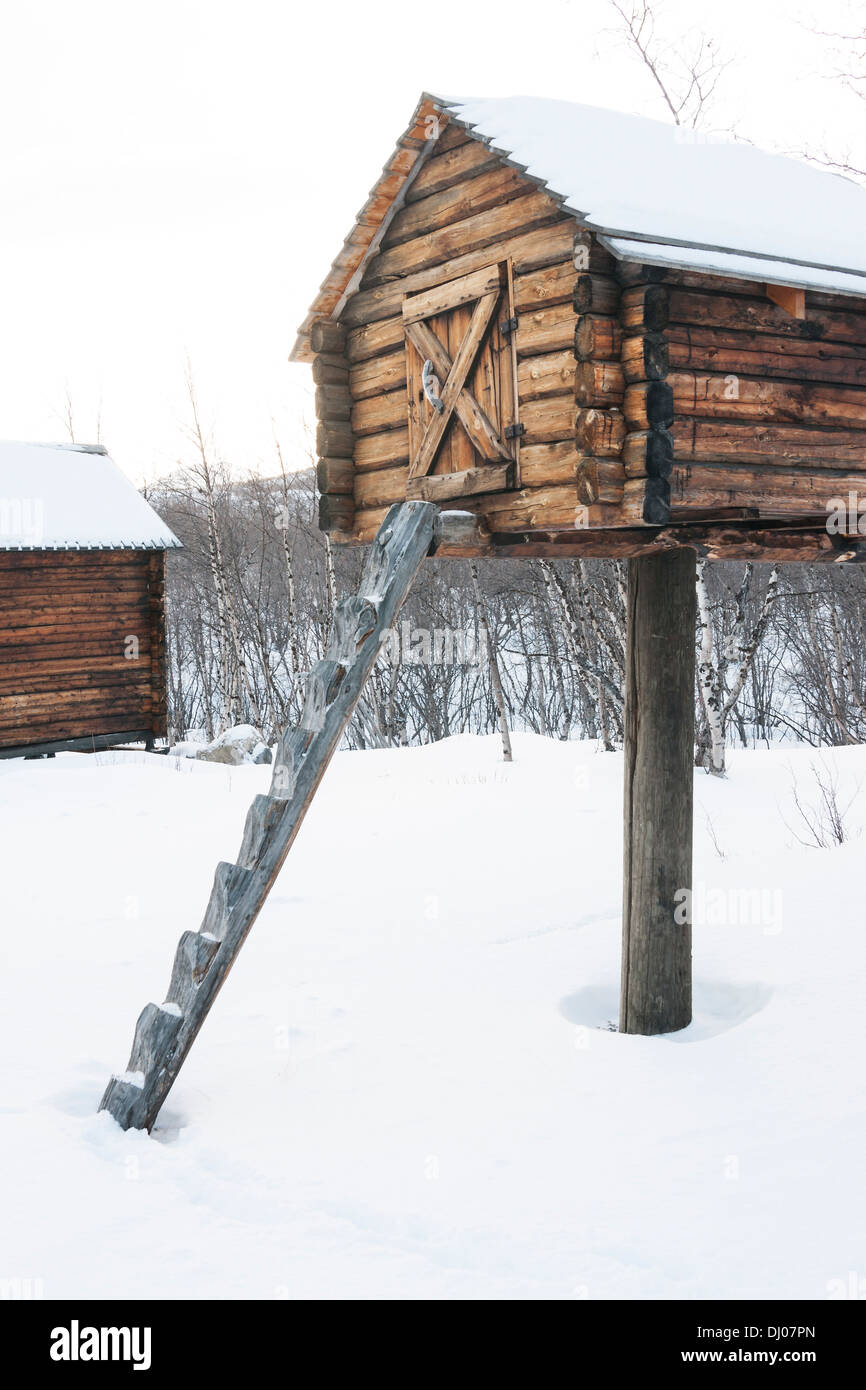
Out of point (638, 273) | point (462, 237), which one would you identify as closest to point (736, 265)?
point (638, 273)

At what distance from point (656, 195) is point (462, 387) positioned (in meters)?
1.25

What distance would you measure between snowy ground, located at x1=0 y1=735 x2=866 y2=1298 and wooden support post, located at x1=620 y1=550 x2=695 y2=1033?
28 cm

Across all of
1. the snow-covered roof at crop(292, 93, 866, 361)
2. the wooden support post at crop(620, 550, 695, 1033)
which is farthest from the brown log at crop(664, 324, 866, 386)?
the wooden support post at crop(620, 550, 695, 1033)

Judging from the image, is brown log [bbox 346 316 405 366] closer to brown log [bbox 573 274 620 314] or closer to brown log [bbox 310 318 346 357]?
brown log [bbox 310 318 346 357]

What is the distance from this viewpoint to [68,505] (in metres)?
16.9

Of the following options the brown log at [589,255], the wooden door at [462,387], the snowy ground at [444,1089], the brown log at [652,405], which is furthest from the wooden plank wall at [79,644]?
the brown log at [652,405]

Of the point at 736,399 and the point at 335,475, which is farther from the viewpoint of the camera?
the point at 335,475

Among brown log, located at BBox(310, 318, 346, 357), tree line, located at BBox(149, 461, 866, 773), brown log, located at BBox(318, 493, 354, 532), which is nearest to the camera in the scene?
brown log, located at BBox(310, 318, 346, 357)

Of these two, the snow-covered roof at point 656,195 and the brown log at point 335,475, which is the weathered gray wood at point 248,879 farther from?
the snow-covered roof at point 656,195

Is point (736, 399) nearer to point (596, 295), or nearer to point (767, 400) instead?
point (767, 400)

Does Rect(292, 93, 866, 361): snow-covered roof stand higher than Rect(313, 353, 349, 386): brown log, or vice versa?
Rect(292, 93, 866, 361): snow-covered roof

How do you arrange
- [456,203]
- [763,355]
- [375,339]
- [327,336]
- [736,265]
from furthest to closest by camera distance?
[327,336] → [375,339] → [456,203] → [763,355] → [736,265]

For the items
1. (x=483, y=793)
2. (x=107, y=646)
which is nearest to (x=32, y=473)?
(x=107, y=646)

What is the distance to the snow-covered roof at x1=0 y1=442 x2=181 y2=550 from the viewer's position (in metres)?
16.0
